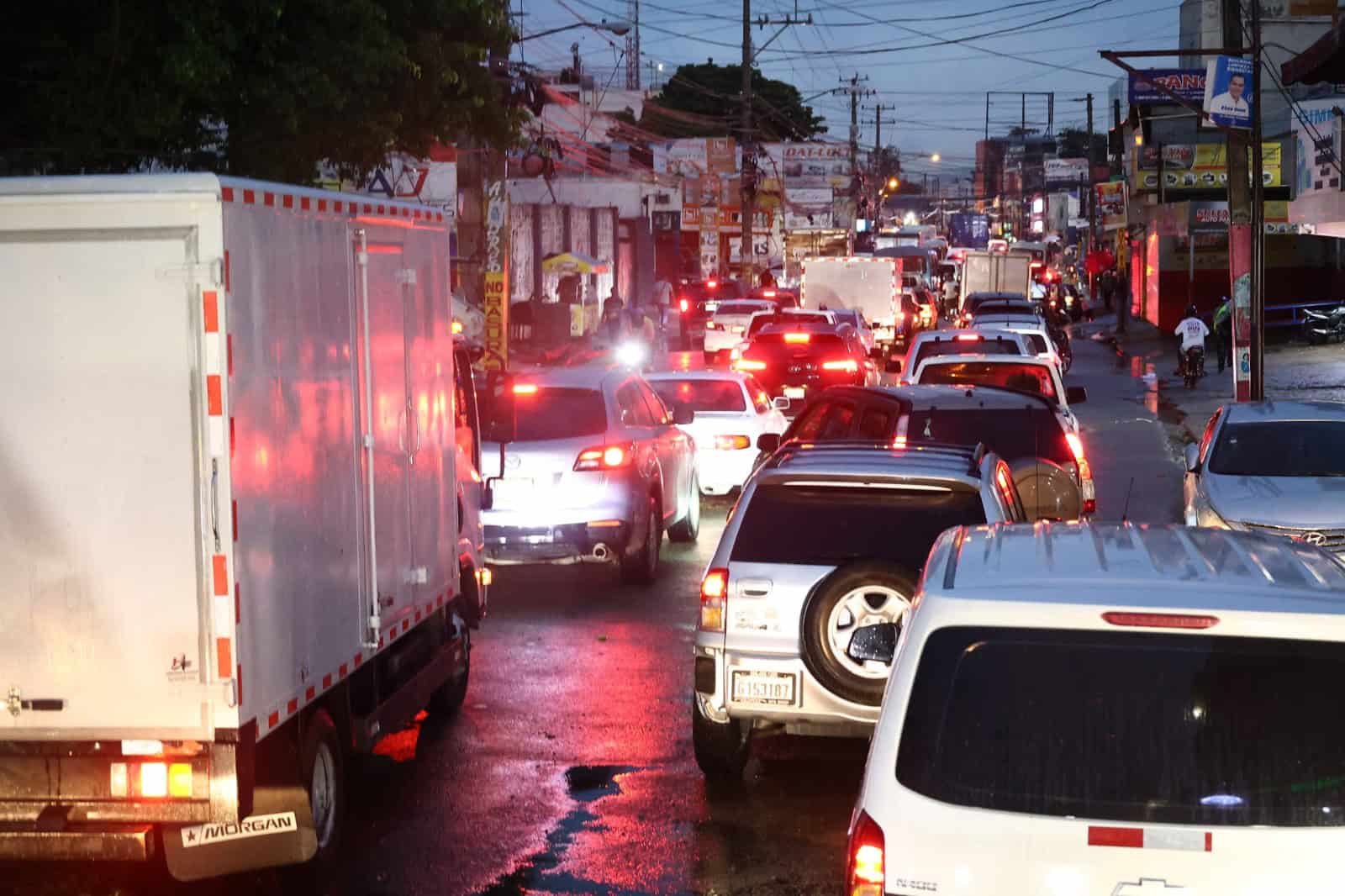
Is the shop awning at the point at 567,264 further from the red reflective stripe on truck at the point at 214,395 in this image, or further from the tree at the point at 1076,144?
the tree at the point at 1076,144

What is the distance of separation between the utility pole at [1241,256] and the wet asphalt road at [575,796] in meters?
12.9

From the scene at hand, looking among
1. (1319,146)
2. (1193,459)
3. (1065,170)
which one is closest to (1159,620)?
(1193,459)

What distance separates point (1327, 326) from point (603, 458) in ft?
117

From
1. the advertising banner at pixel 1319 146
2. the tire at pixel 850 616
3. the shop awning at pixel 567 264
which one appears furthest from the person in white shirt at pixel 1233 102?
the shop awning at pixel 567 264

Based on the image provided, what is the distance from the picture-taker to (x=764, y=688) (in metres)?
8.03

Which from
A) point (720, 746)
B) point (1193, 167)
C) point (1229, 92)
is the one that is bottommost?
point (720, 746)

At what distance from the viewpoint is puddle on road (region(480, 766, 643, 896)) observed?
7211 mm

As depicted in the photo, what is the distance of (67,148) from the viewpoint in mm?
14227

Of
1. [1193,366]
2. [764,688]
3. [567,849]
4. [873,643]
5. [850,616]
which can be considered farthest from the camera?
[1193,366]

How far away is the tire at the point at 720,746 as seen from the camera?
8555 mm

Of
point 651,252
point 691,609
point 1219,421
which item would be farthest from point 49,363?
point 651,252

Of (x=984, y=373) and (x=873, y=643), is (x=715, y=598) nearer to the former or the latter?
(x=873, y=643)

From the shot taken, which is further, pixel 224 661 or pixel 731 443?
pixel 731 443

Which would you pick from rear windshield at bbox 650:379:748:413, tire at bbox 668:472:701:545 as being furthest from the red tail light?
rear windshield at bbox 650:379:748:413
